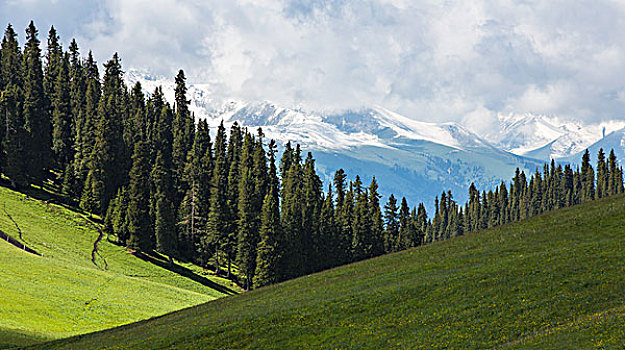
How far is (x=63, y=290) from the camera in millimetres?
64875

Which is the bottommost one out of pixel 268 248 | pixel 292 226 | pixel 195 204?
pixel 268 248

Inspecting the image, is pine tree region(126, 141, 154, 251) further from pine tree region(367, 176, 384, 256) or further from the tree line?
pine tree region(367, 176, 384, 256)

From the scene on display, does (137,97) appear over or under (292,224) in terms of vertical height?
over

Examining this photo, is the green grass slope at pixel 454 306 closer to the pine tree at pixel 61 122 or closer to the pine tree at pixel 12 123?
the pine tree at pixel 12 123

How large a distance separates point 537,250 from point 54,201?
8945 cm

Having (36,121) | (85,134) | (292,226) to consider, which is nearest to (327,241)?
(292,226)

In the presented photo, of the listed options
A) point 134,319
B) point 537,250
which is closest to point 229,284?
point 134,319

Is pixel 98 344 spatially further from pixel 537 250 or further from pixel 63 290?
pixel 537 250

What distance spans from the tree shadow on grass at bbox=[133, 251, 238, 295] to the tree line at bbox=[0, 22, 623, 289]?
6.34 feet

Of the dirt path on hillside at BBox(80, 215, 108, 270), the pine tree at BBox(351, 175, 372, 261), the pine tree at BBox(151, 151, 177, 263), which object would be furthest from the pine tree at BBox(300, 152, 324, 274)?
the dirt path on hillside at BBox(80, 215, 108, 270)

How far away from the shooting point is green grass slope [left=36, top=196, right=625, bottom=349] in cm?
3163

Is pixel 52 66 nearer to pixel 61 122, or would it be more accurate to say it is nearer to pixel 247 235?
pixel 61 122

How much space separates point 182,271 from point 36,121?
4668 centimetres

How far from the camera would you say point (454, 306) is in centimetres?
3747
